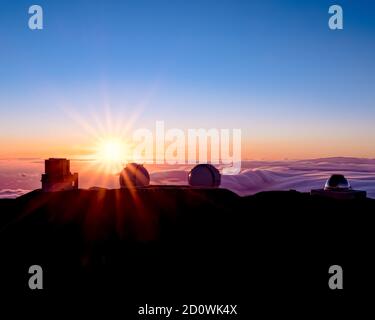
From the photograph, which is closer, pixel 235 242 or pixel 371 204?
pixel 235 242

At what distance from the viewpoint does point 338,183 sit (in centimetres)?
4197

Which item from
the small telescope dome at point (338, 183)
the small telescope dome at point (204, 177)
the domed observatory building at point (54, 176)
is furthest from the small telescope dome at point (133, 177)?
the small telescope dome at point (338, 183)

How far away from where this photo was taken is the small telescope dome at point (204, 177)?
147ft

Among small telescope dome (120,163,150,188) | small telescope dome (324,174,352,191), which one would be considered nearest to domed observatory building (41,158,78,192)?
small telescope dome (120,163,150,188)

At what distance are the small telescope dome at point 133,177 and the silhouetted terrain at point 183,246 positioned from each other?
6.38 meters

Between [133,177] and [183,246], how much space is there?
1854cm

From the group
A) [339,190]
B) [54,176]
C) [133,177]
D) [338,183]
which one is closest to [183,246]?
[54,176]

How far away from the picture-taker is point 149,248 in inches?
1131

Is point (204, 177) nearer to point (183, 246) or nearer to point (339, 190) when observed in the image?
point (339, 190)

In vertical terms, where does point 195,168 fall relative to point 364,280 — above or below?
above

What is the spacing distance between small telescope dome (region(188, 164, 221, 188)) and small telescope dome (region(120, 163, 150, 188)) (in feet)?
17.7
